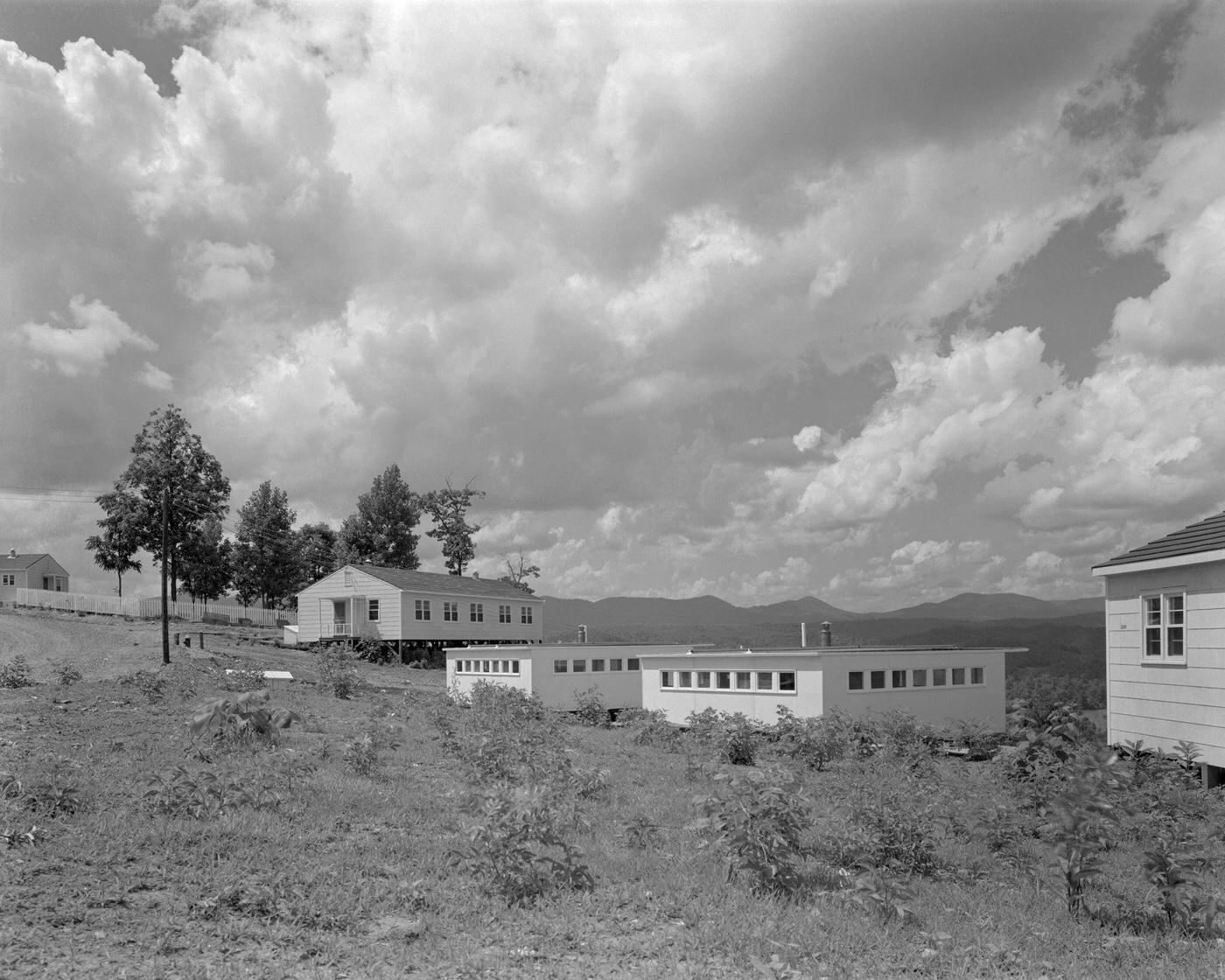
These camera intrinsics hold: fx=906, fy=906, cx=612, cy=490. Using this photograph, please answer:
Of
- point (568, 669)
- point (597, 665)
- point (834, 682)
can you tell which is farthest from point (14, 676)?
point (834, 682)

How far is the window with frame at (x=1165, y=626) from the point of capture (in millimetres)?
16531

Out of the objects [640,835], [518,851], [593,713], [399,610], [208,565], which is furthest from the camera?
[208,565]

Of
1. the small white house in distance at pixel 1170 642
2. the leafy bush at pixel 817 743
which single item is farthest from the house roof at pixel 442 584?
the small white house in distance at pixel 1170 642

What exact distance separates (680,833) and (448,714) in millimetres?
14146

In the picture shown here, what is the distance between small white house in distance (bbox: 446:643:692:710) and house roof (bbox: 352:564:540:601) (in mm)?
18231

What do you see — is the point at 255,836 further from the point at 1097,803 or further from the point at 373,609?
the point at 373,609

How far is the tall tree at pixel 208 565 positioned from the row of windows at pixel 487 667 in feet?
96.2

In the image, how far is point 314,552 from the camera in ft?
244

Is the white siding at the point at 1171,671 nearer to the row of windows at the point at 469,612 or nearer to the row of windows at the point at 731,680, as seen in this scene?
the row of windows at the point at 731,680

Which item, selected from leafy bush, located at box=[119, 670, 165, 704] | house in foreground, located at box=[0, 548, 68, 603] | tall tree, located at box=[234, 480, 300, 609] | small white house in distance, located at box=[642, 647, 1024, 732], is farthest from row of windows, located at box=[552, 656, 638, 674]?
house in foreground, located at box=[0, 548, 68, 603]

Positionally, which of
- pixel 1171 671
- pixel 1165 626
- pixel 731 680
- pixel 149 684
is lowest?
pixel 731 680

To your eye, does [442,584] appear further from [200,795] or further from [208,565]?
[200,795]

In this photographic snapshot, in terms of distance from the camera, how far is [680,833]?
37.7ft

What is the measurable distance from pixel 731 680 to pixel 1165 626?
40.7ft
